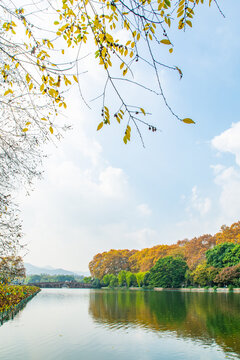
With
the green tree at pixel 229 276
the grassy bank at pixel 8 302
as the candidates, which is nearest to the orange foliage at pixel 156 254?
the green tree at pixel 229 276

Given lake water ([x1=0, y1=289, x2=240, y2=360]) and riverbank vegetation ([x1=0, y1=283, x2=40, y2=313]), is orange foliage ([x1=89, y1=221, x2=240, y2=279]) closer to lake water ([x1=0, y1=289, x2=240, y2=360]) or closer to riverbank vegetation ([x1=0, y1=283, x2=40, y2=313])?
riverbank vegetation ([x1=0, y1=283, x2=40, y2=313])

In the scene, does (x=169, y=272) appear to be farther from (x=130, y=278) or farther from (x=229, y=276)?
(x=130, y=278)

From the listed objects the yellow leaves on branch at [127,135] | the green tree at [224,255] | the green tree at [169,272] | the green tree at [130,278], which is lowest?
the green tree at [130,278]

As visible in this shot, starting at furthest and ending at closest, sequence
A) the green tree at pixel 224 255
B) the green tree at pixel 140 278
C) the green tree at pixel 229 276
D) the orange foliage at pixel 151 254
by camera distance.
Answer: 1. the orange foliage at pixel 151 254
2. the green tree at pixel 140 278
3. the green tree at pixel 224 255
4. the green tree at pixel 229 276

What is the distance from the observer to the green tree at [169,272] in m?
49.3

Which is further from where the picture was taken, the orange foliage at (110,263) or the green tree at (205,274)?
the orange foliage at (110,263)

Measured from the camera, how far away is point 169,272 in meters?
49.9

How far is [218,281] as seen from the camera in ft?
131

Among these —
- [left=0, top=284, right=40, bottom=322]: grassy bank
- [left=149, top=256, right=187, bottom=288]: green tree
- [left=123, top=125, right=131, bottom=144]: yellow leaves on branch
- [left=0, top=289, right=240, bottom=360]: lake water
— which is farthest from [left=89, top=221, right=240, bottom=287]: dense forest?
[left=123, top=125, right=131, bottom=144]: yellow leaves on branch

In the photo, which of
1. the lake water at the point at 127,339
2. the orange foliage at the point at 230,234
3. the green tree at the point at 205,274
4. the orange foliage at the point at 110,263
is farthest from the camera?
the orange foliage at the point at 110,263

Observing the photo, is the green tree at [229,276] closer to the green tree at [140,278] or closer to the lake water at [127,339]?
the green tree at [140,278]

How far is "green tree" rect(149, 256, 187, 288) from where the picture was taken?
162 ft

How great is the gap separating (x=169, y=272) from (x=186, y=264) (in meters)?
3.25

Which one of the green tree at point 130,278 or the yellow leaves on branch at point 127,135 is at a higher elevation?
the yellow leaves on branch at point 127,135
